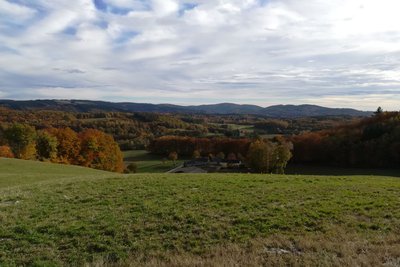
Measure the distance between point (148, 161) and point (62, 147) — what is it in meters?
33.6

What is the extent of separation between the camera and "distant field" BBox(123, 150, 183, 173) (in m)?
93.4

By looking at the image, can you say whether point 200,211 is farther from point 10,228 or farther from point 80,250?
point 10,228

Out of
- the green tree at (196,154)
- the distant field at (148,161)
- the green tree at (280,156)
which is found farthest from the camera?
the green tree at (196,154)

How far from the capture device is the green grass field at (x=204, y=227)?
8.72 metres

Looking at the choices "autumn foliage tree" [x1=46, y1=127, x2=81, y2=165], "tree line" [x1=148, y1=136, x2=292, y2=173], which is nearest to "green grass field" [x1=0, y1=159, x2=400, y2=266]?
"autumn foliage tree" [x1=46, y1=127, x2=81, y2=165]

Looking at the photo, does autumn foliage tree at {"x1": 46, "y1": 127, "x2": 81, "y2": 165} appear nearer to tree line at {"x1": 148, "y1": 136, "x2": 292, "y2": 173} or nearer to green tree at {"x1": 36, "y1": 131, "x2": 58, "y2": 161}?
green tree at {"x1": 36, "y1": 131, "x2": 58, "y2": 161}

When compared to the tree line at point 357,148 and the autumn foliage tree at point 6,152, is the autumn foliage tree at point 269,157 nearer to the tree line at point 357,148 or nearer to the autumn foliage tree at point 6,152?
the tree line at point 357,148

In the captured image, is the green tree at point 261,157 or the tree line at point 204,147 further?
the tree line at point 204,147

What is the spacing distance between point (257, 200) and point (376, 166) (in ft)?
234

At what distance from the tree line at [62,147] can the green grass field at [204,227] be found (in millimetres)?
65133

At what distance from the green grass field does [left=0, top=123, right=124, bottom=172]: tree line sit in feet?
214

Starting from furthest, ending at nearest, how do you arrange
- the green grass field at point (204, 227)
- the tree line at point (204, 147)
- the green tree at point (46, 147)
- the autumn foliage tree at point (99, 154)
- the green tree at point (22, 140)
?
the tree line at point (204, 147) → the autumn foliage tree at point (99, 154) → the green tree at point (22, 140) → the green tree at point (46, 147) → the green grass field at point (204, 227)

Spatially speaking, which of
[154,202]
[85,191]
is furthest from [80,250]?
[85,191]

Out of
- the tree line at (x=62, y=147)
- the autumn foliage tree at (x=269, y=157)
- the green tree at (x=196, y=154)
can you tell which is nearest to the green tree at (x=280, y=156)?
the autumn foliage tree at (x=269, y=157)
